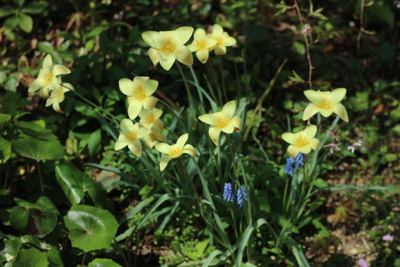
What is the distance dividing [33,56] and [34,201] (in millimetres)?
1388

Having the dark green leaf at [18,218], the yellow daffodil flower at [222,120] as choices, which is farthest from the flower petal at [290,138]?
the dark green leaf at [18,218]

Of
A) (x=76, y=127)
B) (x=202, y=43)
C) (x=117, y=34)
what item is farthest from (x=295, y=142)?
(x=117, y=34)

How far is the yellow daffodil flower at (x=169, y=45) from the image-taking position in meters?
1.75

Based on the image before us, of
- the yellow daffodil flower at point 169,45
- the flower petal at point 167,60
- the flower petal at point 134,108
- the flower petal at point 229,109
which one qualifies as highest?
the yellow daffodil flower at point 169,45

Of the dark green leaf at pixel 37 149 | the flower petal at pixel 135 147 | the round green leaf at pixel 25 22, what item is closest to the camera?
the flower petal at pixel 135 147

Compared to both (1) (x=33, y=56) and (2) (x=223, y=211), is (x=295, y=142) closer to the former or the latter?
(2) (x=223, y=211)

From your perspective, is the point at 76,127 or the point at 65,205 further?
the point at 76,127

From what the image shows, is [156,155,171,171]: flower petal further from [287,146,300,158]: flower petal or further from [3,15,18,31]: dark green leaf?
[3,15,18,31]: dark green leaf

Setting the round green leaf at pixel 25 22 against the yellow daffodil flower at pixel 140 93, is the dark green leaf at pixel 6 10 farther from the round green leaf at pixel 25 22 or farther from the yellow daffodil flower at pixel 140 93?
the yellow daffodil flower at pixel 140 93

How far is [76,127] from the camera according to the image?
293 centimetres

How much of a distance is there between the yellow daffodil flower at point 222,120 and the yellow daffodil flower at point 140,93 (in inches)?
7.7

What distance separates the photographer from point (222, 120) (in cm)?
176

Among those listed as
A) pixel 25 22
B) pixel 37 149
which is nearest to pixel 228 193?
pixel 37 149

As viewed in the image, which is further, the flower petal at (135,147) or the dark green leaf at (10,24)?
the dark green leaf at (10,24)
